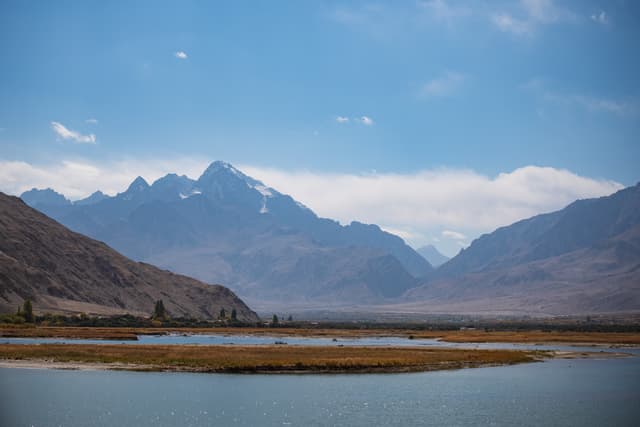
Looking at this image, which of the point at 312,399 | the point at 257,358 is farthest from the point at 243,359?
the point at 312,399

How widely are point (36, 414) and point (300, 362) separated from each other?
1347 inches

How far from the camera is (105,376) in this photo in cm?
6719

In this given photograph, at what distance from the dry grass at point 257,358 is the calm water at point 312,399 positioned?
4443 mm

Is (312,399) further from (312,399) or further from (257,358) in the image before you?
(257,358)

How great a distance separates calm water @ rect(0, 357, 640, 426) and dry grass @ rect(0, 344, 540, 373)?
4.44 meters

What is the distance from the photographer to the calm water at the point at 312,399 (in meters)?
48.8

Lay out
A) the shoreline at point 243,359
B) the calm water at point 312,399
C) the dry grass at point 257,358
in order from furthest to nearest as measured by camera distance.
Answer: the dry grass at point 257,358, the shoreline at point 243,359, the calm water at point 312,399

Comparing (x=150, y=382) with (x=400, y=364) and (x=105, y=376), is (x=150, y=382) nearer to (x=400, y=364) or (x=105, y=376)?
(x=105, y=376)

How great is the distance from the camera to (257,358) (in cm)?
8169

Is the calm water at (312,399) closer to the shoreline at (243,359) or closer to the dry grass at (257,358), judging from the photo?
the shoreline at (243,359)

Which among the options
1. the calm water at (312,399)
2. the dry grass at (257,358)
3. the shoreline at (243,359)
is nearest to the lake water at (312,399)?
the calm water at (312,399)

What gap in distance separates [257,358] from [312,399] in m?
26.1

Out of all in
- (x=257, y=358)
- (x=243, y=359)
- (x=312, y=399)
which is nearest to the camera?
(x=312, y=399)

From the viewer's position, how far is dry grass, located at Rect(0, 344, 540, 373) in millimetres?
75438
